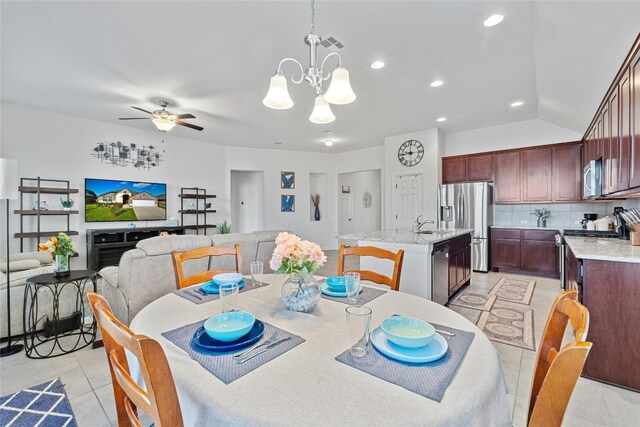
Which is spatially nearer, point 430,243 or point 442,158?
point 430,243

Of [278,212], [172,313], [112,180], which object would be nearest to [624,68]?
[172,313]

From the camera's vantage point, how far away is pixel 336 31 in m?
2.53

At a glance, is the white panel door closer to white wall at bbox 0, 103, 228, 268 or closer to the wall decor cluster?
white wall at bbox 0, 103, 228, 268

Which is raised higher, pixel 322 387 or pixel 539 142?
pixel 539 142

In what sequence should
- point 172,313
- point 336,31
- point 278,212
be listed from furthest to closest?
point 278,212 < point 336,31 < point 172,313

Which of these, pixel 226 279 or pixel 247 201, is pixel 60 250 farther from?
pixel 247 201

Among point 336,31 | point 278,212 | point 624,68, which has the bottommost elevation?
point 278,212

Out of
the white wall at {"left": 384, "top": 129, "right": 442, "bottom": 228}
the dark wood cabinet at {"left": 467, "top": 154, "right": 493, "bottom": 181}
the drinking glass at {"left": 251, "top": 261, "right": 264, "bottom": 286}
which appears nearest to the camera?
the drinking glass at {"left": 251, "top": 261, "right": 264, "bottom": 286}

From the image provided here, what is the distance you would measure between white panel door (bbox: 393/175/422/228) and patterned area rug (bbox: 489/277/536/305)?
2016 mm

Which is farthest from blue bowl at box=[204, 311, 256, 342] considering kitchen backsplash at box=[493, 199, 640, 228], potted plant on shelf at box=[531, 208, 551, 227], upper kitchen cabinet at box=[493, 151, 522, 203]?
potted plant on shelf at box=[531, 208, 551, 227]

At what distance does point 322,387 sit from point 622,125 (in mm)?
3135

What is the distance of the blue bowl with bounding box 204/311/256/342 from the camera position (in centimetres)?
96

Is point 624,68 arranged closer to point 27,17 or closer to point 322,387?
point 322,387

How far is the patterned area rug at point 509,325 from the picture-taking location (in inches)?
103
